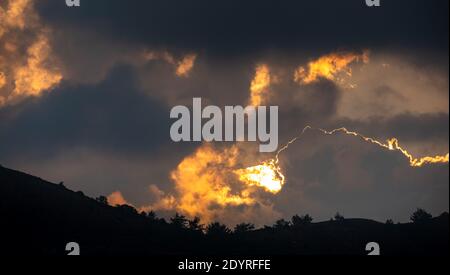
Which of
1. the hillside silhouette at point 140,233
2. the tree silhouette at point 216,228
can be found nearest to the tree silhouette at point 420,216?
the hillside silhouette at point 140,233

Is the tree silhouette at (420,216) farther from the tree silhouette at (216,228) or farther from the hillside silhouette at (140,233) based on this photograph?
the tree silhouette at (216,228)

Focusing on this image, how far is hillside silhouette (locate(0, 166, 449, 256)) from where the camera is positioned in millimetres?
73062

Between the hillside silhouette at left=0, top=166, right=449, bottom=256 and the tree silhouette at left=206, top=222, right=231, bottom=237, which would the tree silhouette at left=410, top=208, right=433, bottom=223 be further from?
the tree silhouette at left=206, top=222, right=231, bottom=237

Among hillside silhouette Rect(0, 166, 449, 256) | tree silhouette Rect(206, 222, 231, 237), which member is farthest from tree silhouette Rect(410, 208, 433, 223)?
tree silhouette Rect(206, 222, 231, 237)

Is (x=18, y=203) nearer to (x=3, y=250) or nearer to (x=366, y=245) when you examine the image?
(x=3, y=250)

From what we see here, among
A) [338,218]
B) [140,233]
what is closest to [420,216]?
[338,218]

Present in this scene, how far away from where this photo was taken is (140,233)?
83.9 m

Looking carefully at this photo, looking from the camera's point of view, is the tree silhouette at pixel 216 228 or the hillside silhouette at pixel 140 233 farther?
the tree silhouette at pixel 216 228

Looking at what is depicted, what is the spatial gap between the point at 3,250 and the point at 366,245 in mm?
54530

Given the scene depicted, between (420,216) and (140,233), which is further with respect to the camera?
(420,216)

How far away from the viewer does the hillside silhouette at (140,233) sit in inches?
2876

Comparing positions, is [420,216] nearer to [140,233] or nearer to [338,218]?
[338,218]
